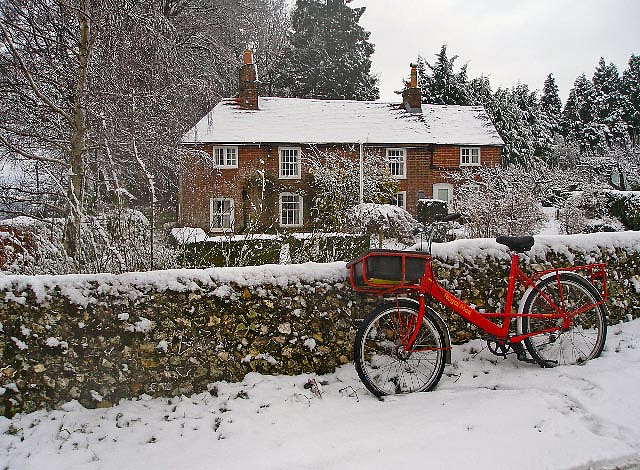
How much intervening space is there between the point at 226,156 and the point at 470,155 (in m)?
11.1

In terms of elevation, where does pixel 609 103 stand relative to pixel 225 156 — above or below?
above

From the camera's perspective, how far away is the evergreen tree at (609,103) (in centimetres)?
3906

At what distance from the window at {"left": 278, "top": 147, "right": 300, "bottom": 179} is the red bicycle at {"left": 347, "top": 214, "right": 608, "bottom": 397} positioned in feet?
62.7

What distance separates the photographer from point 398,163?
23891 mm

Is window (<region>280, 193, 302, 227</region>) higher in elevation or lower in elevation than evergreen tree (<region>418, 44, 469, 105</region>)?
lower

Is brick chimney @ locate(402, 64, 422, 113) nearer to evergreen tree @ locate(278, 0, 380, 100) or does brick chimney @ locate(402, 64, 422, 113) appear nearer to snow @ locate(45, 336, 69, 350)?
evergreen tree @ locate(278, 0, 380, 100)

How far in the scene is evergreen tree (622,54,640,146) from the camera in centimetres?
4056

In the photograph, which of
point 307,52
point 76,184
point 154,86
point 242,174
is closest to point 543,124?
point 307,52

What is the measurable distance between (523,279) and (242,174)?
18472mm

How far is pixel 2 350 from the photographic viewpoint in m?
3.52

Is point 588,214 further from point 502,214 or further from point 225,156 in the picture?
point 225,156

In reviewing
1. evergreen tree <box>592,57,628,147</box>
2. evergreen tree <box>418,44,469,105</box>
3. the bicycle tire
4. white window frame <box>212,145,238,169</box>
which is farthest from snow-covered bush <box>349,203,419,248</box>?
evergreen tree <box>592,57,628,147</box>

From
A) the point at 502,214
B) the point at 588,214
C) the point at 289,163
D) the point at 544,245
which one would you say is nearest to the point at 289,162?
the point at 289,163

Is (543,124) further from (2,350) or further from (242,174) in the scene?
(2,350)
